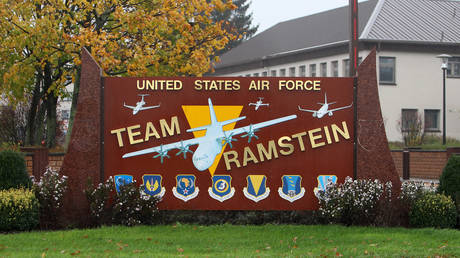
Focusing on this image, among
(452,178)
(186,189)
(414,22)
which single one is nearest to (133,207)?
A: (186,189)

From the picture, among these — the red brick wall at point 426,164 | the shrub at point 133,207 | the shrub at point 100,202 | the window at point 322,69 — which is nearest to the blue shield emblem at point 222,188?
the shrub at point 133,207

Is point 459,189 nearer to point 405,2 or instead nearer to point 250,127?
point 250,127

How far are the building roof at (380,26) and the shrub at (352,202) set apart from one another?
3976 cm

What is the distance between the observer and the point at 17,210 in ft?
44.6

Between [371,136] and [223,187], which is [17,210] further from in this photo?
[371,136]

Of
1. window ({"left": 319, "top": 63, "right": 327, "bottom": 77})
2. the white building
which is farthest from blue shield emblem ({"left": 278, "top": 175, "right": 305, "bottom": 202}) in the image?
window ({"left": 319, "top": 63, "right": 327, "bottom": 77})

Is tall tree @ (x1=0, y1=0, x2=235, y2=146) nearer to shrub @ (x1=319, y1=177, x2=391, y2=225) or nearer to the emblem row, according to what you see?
the emblem row

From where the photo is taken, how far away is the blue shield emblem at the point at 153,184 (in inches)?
582

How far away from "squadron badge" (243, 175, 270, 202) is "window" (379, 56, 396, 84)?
136 feet

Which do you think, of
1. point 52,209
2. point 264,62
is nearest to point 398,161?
point 52,209

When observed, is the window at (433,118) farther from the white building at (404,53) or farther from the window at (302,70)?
the window at (302,70)

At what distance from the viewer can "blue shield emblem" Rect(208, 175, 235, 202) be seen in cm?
1480

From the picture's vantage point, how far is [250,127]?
48.8ft

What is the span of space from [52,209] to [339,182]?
5187mm
